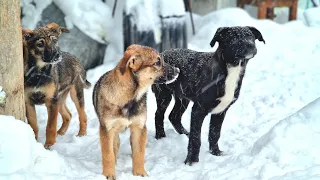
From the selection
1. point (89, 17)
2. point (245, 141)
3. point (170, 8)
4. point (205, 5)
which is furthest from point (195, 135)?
point (205, 5)

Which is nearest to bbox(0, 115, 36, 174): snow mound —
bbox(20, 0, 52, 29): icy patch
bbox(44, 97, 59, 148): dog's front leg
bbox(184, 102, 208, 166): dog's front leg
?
bbox(44, 97, 59, 148): dog's front leg

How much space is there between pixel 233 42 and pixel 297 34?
6768 millimetres

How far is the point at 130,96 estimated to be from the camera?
514 cm

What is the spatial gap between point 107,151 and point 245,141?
234cm

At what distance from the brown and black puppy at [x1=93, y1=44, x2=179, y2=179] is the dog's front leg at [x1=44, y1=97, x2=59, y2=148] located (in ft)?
4.07

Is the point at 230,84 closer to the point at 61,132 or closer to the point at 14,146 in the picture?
the point at 14,146

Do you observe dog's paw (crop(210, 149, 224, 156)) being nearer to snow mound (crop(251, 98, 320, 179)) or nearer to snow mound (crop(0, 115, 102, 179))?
snow mound (crop(251, 98, 320, 179))

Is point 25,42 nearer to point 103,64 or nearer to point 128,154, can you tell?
point 128,154

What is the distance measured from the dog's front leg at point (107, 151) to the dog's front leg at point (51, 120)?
1459mm

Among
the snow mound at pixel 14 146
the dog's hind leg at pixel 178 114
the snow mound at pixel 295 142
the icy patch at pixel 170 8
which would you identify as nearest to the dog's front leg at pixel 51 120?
the snow mound at pixel 14 146

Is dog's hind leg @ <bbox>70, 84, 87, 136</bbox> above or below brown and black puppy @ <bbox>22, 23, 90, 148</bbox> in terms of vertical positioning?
below

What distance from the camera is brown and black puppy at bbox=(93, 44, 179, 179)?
16.4 ft

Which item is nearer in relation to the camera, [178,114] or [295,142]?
[295,142]

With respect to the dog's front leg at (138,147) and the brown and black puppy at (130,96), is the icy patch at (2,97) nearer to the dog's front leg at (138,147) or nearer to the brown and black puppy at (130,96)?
the brown and black puppy at (130,96)
